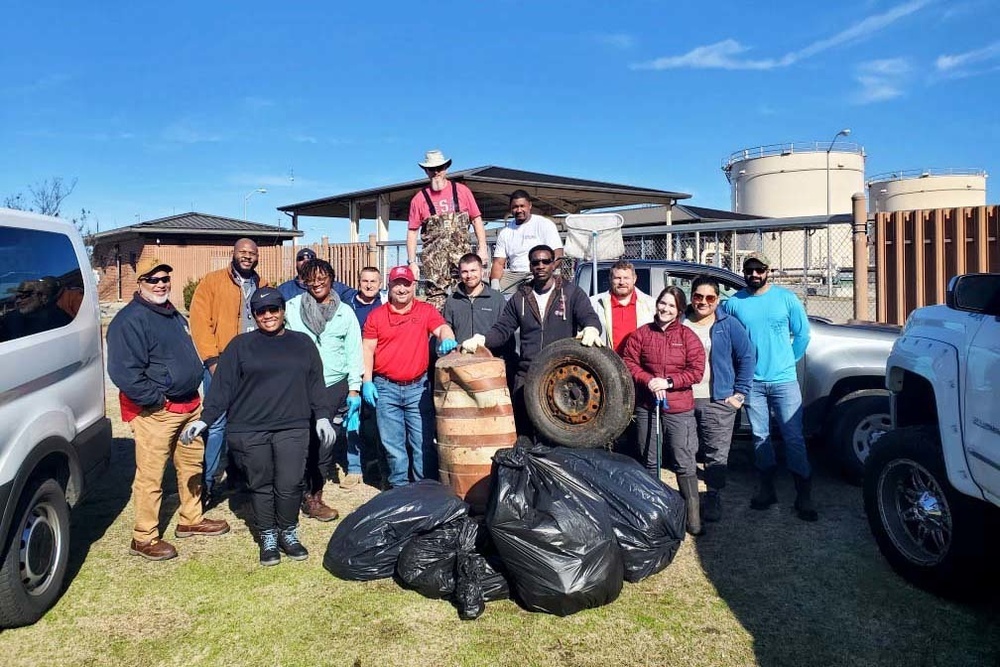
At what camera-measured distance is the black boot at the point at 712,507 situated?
482 cm

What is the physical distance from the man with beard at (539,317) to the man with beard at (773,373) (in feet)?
3.55

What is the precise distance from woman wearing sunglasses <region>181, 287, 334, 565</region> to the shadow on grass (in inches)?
98.2

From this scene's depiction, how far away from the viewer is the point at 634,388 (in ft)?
15.3

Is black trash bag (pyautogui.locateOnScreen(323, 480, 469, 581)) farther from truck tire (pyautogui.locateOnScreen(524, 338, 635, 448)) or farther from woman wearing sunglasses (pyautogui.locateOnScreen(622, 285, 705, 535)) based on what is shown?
woman wearing sunglasses (pyautogui.locateOnScreen(622, 285, 705, 535))

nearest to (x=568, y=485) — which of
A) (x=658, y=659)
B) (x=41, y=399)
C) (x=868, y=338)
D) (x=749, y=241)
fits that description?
(x=658, y=659)

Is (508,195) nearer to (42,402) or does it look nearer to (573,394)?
(573,394)

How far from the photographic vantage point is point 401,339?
5105 millimetres

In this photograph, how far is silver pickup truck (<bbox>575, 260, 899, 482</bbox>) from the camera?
5316 millimetres

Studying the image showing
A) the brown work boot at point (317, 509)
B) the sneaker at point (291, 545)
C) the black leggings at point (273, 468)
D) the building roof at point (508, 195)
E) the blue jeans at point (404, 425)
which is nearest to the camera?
the black leggings at point (273, 468)

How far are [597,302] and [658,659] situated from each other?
2.91 metres

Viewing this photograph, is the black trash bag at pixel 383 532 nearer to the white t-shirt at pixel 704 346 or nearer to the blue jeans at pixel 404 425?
the blue jeans at pixel 404 425

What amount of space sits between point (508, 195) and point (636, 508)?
16007 mm

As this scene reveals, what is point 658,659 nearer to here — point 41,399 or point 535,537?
point 535,537

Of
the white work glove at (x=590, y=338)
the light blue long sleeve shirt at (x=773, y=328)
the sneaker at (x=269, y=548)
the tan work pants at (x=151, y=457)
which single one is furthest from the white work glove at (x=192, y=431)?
the light blue long sleeve shirt at (x=773, y=328)
